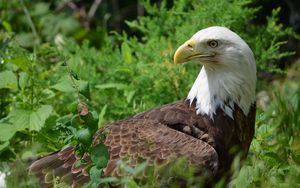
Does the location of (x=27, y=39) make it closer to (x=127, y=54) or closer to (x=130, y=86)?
(x=127, y=54)

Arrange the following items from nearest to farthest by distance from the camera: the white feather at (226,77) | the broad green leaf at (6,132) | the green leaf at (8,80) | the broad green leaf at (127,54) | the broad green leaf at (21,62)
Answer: the white feather at (226,77) < the broad green leaf at (6,132) < the green leaf at (8,80) < the broad green leaf at (21,62) < the broad green leaf at (127,54)

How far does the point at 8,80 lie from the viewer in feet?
20.2

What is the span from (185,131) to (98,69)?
2109mm

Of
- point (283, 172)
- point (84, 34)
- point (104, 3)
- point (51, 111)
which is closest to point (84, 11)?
point (104, 3)

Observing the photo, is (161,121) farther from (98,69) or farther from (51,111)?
(98,69)

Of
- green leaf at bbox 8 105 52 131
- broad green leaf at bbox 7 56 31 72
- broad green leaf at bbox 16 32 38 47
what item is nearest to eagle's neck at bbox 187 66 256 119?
green leaf at bbox 8 105 52 131

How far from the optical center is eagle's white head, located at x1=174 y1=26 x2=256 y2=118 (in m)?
5.62

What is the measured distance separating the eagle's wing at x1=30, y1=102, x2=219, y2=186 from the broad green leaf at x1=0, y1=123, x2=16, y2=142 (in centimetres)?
45

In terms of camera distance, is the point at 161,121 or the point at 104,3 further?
the point at 104,3

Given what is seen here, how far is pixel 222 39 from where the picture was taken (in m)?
5.63

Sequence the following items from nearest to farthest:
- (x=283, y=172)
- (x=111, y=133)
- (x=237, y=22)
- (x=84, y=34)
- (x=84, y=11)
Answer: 1. (x=283, y=172)
2. (x=111, y=133)
3. (x=237, y=22)
4. (x=84, y=34)
5. (x=84, y=11)

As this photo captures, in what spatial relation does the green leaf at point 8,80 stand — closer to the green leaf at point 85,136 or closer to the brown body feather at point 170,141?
the brown body feather at point 170,141

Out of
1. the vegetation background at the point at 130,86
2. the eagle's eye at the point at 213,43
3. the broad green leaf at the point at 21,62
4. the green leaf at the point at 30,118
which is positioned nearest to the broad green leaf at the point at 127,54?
the vegetation background at the point at 130,86

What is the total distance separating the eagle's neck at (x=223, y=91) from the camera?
569cm
